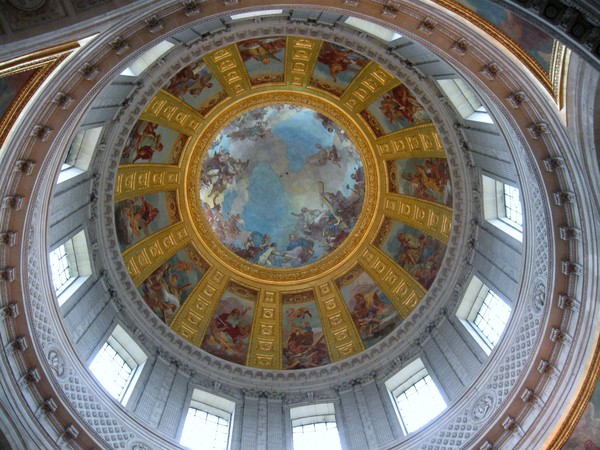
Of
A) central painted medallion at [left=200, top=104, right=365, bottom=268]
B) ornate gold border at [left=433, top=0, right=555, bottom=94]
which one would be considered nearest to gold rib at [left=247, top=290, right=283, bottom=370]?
central painted medallion at [left=200, top=104, right=365, bottom=268]

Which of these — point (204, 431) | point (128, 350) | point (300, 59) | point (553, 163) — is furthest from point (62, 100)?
point (300, 59)

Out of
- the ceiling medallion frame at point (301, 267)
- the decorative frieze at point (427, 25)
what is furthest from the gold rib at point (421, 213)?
the decorative frieze at point (427, 25)

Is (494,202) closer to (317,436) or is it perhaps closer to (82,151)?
(317,436)

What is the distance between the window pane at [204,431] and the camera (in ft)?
60.9

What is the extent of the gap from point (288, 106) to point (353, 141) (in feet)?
12.5

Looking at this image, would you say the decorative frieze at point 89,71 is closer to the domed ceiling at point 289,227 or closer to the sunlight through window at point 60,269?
the sunlight through window at point 60,269

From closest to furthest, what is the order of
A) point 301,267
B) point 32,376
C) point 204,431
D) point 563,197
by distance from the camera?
point 563,197, point 32,376, point 204,431, point 301,267

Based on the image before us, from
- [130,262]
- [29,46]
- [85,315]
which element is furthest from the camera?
[130,262]

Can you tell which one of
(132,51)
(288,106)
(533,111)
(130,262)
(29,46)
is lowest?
(29,46)

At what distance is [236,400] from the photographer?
21.2 metres

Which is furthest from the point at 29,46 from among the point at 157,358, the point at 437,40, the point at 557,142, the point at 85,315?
the point at 157,358

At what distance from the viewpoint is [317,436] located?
65.7 feet

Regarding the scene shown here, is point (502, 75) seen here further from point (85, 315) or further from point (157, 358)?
point (157, 358)

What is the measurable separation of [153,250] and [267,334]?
242 inches
